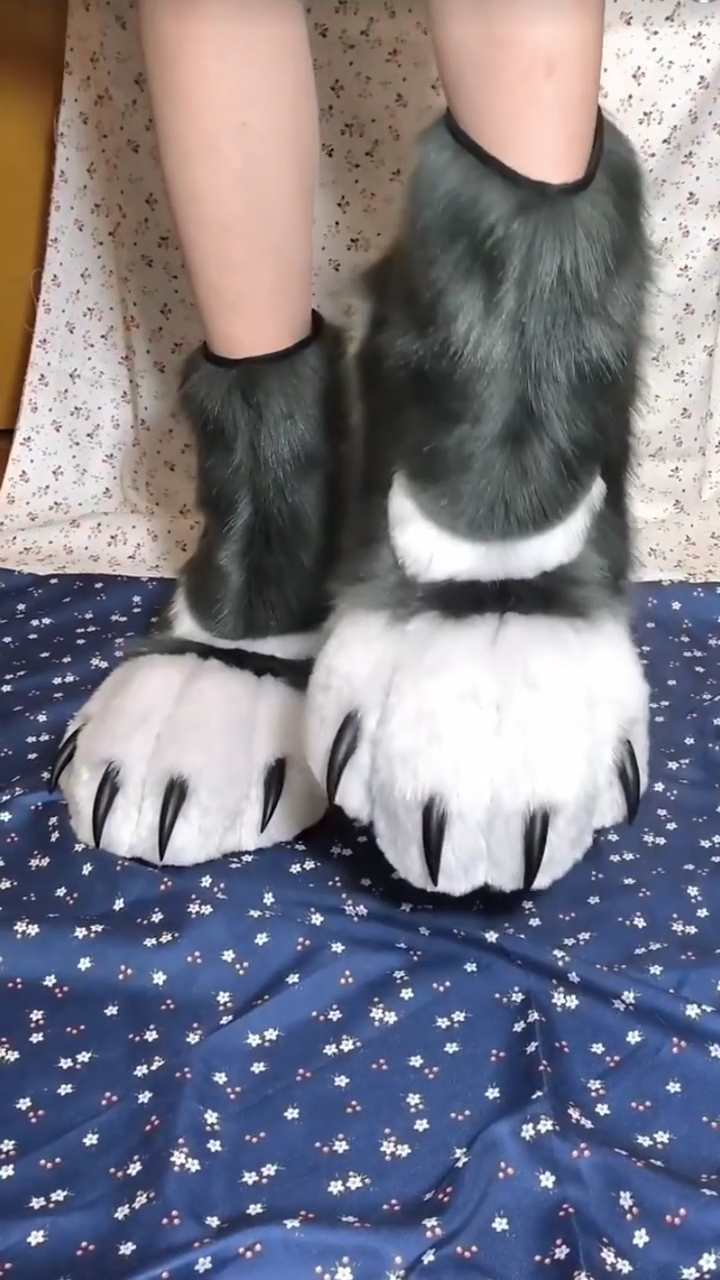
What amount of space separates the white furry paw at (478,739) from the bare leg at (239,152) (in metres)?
0.20

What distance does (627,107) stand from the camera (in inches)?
43.2

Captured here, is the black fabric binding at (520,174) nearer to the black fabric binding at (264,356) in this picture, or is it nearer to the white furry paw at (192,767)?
the black fabric binding at (264,356)

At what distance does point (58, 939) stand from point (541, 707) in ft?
0.98

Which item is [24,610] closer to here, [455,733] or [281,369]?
[281,369]

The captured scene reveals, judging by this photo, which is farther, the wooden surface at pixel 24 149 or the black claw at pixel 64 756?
the wooden surface at pixel 24 149

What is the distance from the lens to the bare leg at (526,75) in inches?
19.7

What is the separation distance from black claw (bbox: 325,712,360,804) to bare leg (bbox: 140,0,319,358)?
0.78ft

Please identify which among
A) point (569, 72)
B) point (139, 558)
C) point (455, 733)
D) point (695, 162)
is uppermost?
point (569, 72)

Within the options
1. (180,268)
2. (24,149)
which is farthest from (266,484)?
(24,149)

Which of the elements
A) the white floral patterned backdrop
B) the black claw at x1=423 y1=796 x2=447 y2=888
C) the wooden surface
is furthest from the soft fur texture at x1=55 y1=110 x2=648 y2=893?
the wooden surface

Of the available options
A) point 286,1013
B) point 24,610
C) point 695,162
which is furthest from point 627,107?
point 286,1013

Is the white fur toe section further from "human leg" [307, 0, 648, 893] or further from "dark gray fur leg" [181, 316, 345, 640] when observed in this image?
"dark gray fur leg" [181, 316, 345, 640]

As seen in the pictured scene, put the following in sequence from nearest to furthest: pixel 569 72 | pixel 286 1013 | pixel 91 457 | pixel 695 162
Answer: pixel 569 72
pixel 286 1013
pixel 695 162
pixel 91 457

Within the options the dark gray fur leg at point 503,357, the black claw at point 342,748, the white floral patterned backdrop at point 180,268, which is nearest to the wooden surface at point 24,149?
the white floral patterned backdrop at point 180,268
